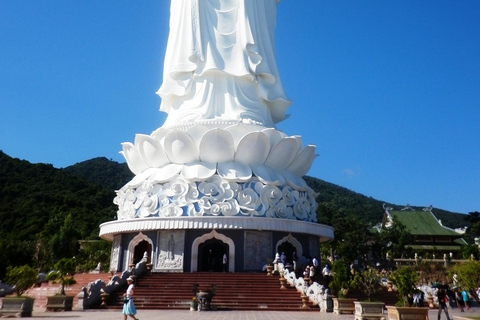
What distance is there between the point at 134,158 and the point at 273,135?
684 cm

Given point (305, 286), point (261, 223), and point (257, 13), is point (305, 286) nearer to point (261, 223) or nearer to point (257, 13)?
point (261, 223)

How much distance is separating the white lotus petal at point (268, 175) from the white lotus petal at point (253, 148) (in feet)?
1.16

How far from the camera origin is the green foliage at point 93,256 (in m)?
26.3

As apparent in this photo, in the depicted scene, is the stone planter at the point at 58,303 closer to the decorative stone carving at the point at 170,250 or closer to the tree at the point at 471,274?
the decorative stone carving at the point at 170,250

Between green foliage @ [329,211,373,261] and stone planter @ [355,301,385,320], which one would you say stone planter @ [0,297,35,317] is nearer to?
stone planter @ [355,301,385,320]

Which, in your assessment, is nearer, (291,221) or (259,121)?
(291,221)

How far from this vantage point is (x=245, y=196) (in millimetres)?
19234

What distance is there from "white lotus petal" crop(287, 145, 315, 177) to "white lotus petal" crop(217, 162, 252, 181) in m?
2.63

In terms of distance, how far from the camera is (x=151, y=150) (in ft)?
67.9

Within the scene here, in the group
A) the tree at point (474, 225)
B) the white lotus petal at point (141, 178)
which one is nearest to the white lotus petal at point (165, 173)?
the white lotus petal at point (141, 178)

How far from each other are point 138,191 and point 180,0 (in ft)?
34.9

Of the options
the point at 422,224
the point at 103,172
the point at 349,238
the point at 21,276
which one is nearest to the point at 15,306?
the point at 21,276

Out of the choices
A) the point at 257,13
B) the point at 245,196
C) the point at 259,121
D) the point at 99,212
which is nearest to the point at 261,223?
the point at 245,196

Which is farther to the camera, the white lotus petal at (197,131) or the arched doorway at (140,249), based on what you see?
the arched doorway at (140,249)
